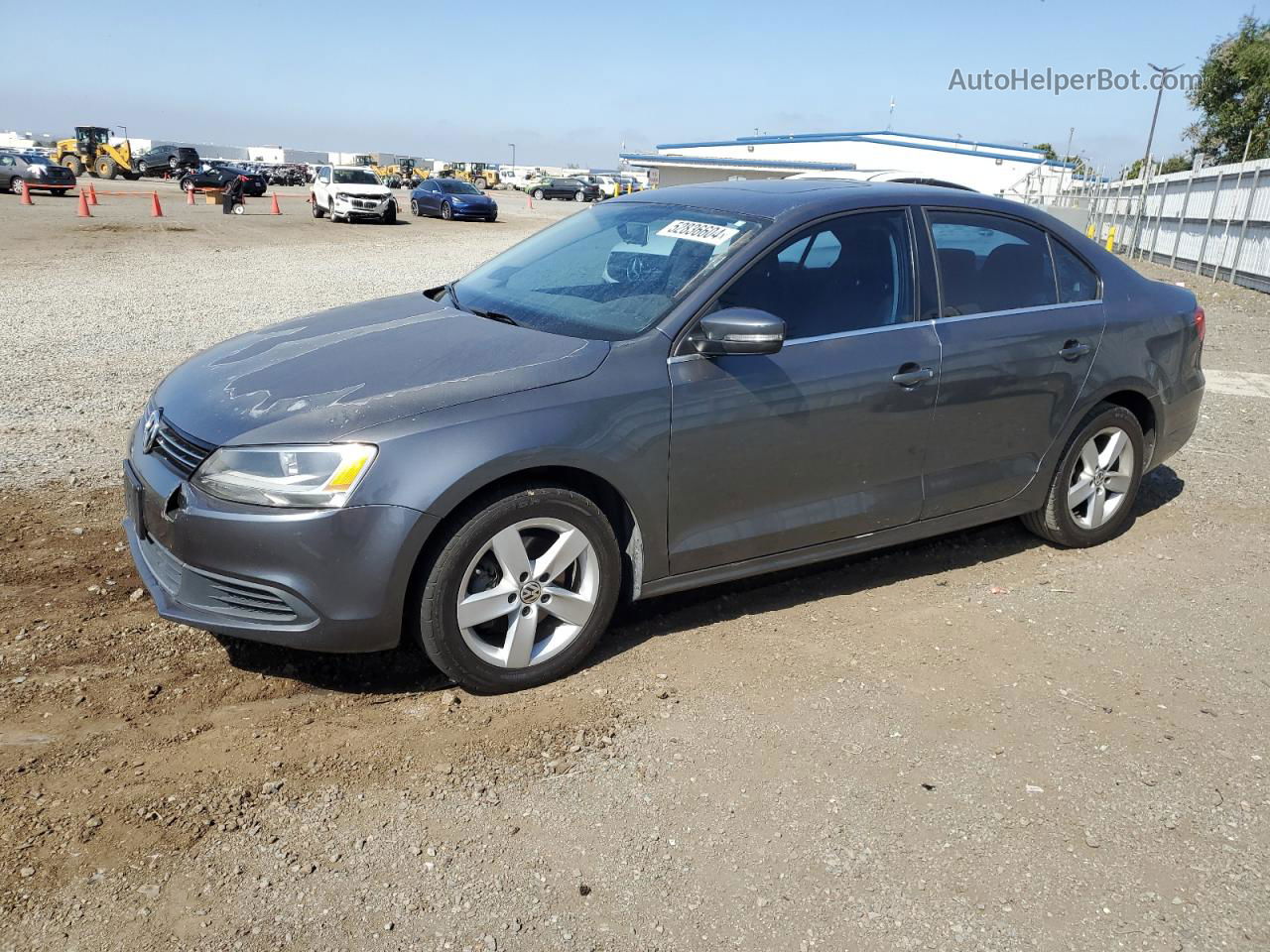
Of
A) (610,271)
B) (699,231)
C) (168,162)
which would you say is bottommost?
(168,162)

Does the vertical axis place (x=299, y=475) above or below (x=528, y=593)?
above

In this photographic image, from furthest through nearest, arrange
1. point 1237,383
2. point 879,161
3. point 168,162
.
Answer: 1. point 879,161
2. point 168,162
3. point 1237,383

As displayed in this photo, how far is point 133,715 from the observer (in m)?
3.34

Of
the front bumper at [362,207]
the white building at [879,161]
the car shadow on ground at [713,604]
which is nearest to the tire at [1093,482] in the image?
the car shadow on ground at [713,604]

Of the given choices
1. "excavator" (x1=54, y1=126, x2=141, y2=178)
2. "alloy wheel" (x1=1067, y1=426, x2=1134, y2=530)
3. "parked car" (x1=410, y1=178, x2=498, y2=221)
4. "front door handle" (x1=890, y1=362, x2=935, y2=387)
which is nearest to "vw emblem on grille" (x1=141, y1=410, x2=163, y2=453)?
"front door handle" (x1=890, y1=362, x2=935, y2=387)

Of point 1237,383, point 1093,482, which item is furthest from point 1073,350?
point 1237,383

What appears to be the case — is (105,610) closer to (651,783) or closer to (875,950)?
(651,783)

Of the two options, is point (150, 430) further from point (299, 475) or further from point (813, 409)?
point (813, 409)

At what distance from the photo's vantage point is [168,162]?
5688 cm

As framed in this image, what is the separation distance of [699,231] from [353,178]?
3047cm

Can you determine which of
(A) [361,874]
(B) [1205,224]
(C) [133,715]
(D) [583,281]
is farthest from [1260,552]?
(B) [1205,224]

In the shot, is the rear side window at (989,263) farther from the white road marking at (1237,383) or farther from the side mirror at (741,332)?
the white road marking at (1237,383)

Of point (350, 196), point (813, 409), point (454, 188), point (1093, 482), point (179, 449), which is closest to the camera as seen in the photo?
point (179, 449)

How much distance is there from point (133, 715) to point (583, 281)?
2.36m
